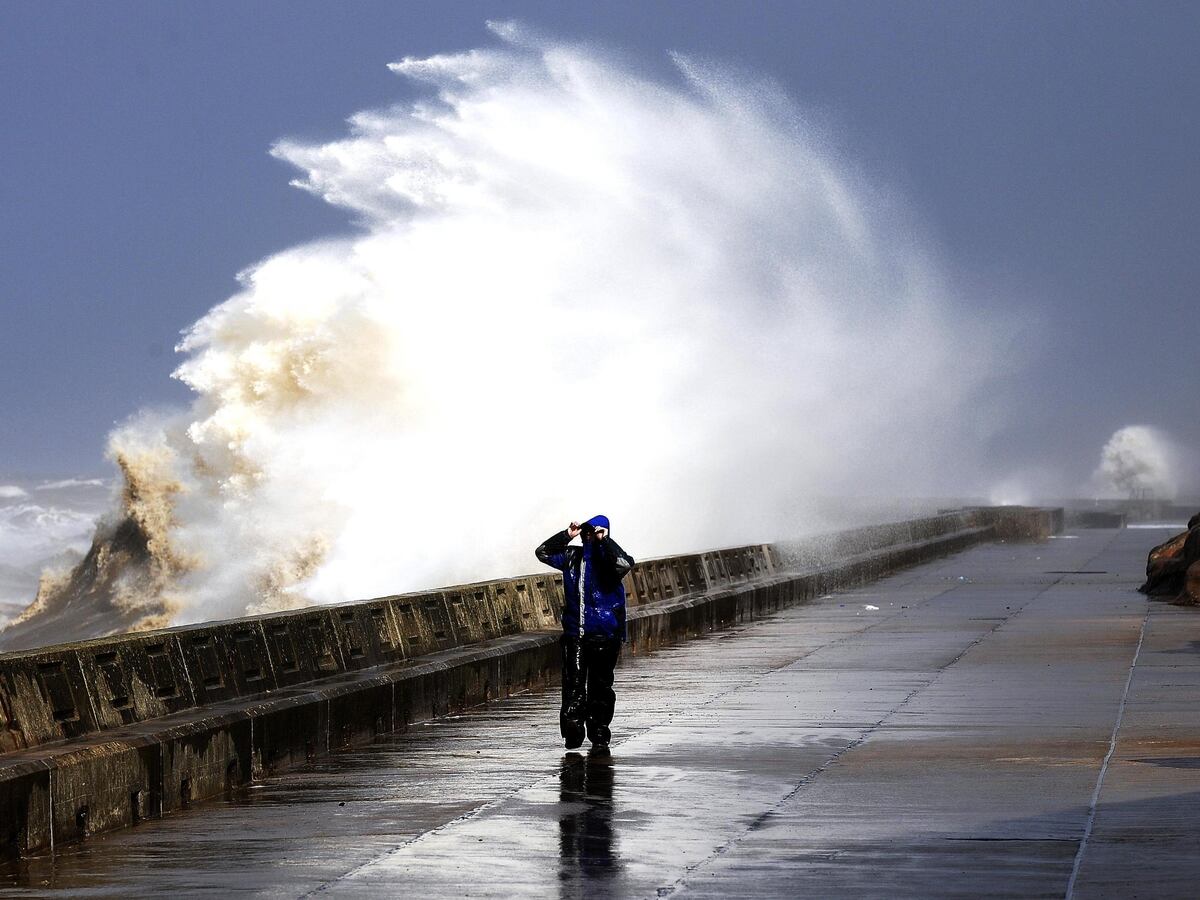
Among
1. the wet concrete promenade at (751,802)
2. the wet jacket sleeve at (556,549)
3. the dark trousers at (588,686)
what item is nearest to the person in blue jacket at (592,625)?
the dark trousers at (588,686)

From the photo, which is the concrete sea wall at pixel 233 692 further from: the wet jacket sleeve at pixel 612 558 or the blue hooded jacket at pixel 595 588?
the wet jacket sleeve at pixel 612 558

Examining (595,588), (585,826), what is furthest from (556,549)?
(585,826)

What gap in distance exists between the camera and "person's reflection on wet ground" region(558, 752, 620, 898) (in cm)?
874

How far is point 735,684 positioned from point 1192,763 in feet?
21.2

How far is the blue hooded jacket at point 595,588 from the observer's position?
44.9 feet

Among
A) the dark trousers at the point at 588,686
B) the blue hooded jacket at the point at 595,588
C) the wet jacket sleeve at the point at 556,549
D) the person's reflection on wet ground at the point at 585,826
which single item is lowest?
the person's reflection on wet ground at the point at 585,826

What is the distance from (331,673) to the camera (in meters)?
14.4

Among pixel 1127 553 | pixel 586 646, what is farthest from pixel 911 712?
pixel 1127 553

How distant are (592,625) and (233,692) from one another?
8.00ft

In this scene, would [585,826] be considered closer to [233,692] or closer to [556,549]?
[233,692]

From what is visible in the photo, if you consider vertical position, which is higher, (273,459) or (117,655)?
(273,459)

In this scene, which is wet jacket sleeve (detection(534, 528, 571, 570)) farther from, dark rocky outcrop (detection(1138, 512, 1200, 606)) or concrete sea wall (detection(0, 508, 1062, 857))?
dark rocky outcrop (detection(1138, 512, 1200, 606))

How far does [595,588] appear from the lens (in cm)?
1384

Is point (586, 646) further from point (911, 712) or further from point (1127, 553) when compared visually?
point (1127, 553)
